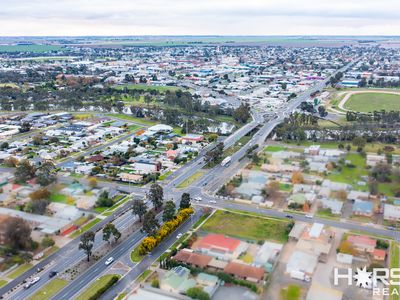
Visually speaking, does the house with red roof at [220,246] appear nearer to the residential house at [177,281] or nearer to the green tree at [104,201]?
the residential house at [177,281]

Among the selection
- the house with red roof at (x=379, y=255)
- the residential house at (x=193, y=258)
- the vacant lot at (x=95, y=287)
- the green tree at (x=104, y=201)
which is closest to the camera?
the vacant lot at (x=95, y=287)

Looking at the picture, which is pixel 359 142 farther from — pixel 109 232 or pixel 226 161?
pixel 109 232

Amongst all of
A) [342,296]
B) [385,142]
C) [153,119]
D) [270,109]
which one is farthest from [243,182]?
[270,109]

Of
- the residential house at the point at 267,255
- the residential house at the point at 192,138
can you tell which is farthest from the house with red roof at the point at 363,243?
the residential house at the point at 192,138

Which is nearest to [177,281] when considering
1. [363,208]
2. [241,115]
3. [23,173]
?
[363,208]

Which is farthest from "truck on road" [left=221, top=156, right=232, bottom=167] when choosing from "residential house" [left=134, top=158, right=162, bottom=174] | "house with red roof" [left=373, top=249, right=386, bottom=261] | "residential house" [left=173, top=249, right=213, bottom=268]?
"house with red roof" [left=373, top=249, right=386, bottom=261]

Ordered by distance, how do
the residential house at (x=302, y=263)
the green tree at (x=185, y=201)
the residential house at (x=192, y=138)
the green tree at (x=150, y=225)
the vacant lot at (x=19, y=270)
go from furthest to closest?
the residential house at (x=192, y=138)
the green tree at (x=185, y=201)
the green tree at (x=150, y=225)
the vacant lot at (x=19, y=270)
the residential house at (x=302, y=263)
